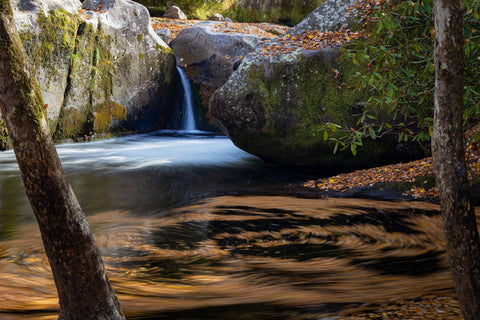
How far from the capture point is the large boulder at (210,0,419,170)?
923cm

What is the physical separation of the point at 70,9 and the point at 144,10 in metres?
2.97

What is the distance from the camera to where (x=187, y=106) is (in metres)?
16.7

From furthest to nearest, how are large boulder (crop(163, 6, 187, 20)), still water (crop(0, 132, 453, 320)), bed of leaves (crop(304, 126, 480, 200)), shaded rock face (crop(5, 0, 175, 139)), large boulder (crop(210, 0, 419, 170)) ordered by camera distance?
large boulder (crop(163, 6, 187, 20)) < shaded rock face (crop(5, 0, 175, 139)) < large boulder (crop(210, 0, 419, 170)) < bed of leaves (crop(304, 126, 480, 200)) < still water (crop(0, 132, 453, 320))

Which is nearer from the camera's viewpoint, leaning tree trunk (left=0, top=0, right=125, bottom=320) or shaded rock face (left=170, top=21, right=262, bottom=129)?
leaning tree trunk (left=0, top=0, right=125, bottom=320)

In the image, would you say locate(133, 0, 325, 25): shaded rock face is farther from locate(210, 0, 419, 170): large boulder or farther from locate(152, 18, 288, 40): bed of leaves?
locate(210, 0, 419, 170): large boulder

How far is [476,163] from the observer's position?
24.4 feet

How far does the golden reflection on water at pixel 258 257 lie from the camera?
3.58 meters

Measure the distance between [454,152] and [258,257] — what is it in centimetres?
305

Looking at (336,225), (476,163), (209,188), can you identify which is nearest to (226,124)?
(209,188)

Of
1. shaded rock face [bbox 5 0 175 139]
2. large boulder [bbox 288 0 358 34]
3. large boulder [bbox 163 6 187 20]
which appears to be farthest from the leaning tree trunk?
large boulder [bbox 163 6 187 20]

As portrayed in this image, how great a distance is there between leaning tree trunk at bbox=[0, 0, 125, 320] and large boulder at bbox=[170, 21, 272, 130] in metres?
13.9

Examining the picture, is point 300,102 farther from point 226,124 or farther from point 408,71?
point 408,71

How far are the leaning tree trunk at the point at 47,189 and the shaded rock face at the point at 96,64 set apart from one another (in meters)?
11.0

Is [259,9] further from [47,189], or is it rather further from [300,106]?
[47,189]
